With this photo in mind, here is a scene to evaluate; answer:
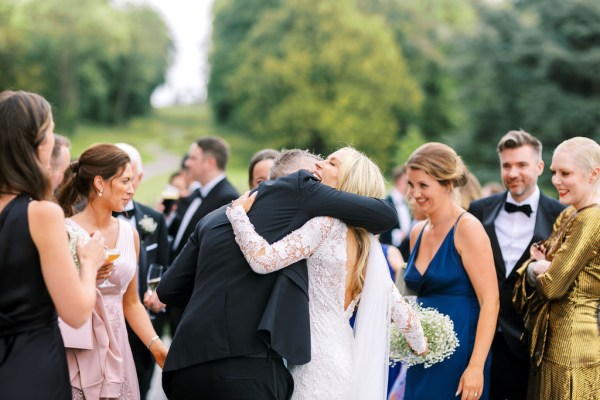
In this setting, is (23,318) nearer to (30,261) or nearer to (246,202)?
(30,261)

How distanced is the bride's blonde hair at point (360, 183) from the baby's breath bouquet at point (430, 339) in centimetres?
52

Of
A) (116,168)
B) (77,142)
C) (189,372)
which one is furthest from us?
(77,142)

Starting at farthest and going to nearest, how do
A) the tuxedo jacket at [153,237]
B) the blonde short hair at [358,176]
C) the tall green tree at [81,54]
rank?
the tall green tree at [81,54], the tuxedo jacket at [153,237], the blonde short hair at [358,176]

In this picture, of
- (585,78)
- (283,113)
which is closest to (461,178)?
(585,78)

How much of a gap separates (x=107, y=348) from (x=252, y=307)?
1119mm

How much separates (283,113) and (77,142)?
12.8 meters

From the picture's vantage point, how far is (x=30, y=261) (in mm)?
3033

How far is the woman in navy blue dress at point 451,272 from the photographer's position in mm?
4418

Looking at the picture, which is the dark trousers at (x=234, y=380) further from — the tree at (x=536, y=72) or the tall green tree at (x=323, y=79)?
the tall green tree at (x=323, y=79)

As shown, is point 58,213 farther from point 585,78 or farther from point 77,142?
point 77,142

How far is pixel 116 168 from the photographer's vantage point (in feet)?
14.8

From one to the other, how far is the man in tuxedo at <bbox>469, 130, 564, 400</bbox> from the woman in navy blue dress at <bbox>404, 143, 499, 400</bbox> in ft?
2.45

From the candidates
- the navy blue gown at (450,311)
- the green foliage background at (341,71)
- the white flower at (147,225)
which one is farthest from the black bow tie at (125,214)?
the green foliage background at (341,71)

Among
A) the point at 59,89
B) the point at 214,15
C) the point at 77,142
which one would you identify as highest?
the point at 214,15
